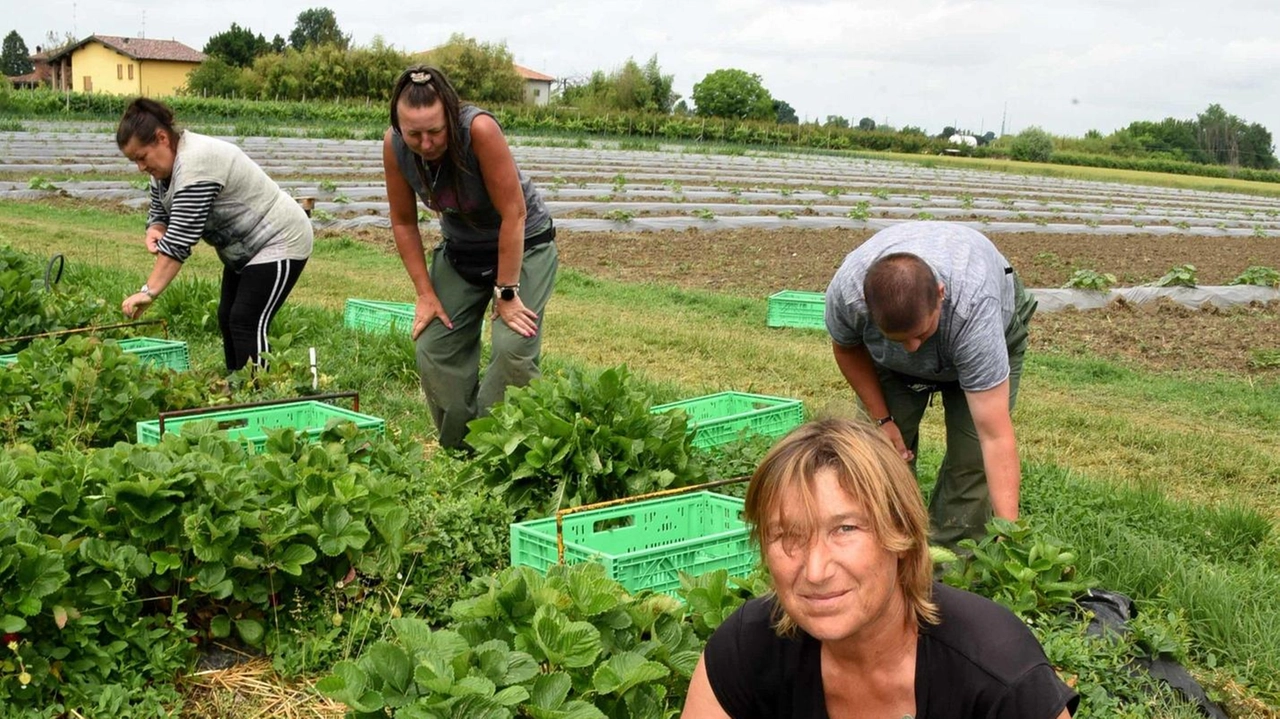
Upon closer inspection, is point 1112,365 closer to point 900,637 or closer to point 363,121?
point 900,637

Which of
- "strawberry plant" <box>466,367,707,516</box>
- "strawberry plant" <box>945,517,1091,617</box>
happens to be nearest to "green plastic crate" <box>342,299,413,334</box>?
"strawberry plant" <box>466,367,707,516</box>

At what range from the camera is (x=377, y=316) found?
7.62 m

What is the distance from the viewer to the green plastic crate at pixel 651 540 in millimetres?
3469

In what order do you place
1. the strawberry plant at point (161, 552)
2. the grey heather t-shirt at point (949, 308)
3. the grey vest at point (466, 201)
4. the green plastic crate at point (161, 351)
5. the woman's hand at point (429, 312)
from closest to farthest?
the strawberry plant at point (161, 552), the grey heather t-shirt at point (949, 308), the grey vest at point (466, 201), the woman's hand at point (429, 312), the green plastic crate at point (161, 351)

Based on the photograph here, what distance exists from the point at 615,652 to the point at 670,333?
18.8ft

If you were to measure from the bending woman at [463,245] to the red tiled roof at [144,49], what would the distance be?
2750 inches

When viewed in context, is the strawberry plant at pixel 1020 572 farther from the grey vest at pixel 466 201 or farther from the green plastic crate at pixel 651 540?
the grey vest at pixel 466 201

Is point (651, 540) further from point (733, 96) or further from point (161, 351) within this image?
point (733, 96)

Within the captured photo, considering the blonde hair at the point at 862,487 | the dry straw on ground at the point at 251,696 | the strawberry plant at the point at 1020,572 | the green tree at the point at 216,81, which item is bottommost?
the dry straw on ground at the point at 251,696

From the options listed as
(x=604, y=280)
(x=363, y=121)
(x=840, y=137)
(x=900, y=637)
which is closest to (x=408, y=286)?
(x=604, y=280)

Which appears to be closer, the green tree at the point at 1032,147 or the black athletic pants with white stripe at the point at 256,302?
the black athletic pants with white stripe at the point at 256,302

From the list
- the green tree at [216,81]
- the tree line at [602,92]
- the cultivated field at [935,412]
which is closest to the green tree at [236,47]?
the tree line at [602,92]

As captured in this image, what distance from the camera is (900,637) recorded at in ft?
6.59

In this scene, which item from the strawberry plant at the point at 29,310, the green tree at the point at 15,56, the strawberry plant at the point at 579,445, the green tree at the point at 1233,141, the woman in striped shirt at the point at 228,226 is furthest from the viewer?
the green tree at the point at 15,56
